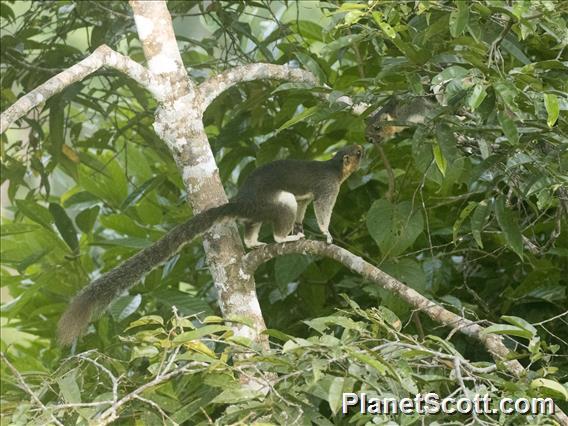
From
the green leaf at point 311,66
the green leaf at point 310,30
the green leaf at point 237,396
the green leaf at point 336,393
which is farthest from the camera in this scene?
the green leaf at point 310,30

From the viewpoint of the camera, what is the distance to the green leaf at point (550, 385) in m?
2.26

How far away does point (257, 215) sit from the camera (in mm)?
3766

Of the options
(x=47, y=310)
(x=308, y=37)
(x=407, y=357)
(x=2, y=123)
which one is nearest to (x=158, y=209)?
(x=47, y=310)

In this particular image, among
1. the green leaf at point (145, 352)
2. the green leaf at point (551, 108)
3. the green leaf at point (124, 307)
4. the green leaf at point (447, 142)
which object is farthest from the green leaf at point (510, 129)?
the green leaf at point (124, 307)

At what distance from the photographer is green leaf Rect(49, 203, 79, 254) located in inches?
175

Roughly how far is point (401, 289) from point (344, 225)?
4.52ft

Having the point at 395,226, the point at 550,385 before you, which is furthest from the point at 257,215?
the point at 550,385

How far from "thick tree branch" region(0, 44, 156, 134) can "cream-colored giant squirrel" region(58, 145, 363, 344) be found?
0.51 metres

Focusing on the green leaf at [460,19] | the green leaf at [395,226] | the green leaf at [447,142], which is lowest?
the green leaf at [395,226]

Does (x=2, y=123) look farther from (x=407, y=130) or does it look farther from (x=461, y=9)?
(x=407, y=130)

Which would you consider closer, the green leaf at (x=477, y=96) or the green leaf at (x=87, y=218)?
the green leaf at (x=477, y=96)

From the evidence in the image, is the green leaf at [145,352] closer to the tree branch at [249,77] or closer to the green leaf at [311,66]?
the tree branch at [249,77]

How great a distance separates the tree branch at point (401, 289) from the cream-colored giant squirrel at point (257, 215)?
7.7 inches

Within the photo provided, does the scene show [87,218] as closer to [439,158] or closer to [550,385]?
[439,158]
